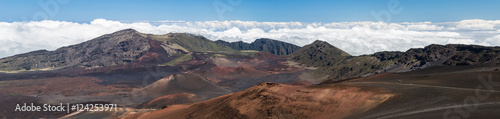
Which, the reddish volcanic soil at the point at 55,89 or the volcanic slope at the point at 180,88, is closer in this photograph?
the volcanic slope at the point at 180,88

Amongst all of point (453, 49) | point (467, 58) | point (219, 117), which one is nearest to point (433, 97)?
point (219, 117)

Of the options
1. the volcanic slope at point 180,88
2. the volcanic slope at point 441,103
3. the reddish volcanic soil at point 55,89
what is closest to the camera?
the volcanic slope at point 441,103

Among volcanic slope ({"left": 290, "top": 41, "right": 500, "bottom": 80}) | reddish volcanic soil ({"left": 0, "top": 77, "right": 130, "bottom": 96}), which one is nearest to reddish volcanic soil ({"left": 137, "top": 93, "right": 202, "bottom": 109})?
reddish volcanic soil ({"left": 0, "top": 77, "right": 130, "bottom": 96})

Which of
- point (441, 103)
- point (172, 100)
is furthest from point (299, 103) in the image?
point (172, 100)

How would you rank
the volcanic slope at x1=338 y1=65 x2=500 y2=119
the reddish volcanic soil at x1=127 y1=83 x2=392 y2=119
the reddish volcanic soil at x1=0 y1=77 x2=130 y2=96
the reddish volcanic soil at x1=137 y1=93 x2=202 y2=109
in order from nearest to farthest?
1. the volcanic slope at x1=338 y1=65 x2=500 y2=119
2. the reddish volcanic soil at x1=127 y1=83 x2=392 y2=119
3. the reddish volcanic soil at x1=137 y1=93 x2=202 y2=109
4. the reddish volcanic soil at x1=0 y1=77 x2=130 y2=96

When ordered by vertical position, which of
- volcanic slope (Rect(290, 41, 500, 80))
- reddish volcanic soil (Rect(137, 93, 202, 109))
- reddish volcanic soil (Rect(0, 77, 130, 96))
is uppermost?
volcanic slope (Rect(290, 41, 500, 80))

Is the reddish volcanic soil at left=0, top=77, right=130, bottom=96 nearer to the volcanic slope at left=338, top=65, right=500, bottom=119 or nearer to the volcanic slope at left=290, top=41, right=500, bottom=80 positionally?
the volcanic slope at left=290, top=41, right=500, bottom=80

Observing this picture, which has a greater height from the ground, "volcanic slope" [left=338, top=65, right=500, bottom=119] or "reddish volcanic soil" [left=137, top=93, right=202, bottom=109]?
"volcanic slope" [left=338, top=65, right=500, bottom=119]

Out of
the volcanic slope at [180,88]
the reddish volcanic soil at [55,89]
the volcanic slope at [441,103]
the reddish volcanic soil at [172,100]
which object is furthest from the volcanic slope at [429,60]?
the reddish volcanic soil at [55,89]

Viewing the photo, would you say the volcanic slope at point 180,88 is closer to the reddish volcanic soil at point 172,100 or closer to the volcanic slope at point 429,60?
the reddish volcanic soil at point 172,100

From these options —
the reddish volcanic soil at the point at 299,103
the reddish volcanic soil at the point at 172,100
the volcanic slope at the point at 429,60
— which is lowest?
the reddish volcanic soil at the point at 172,100
